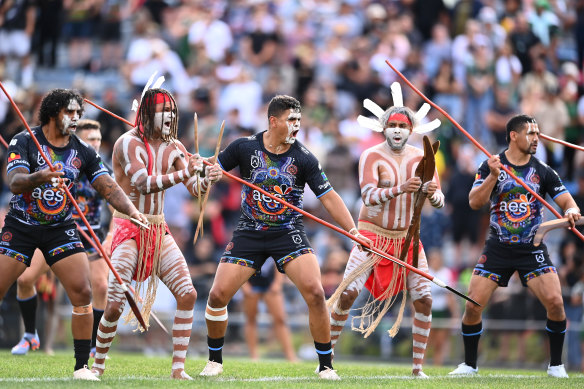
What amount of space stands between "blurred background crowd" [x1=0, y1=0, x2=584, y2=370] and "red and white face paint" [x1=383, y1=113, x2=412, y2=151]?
237 inches

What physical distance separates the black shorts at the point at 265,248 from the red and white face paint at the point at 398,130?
1.58 m

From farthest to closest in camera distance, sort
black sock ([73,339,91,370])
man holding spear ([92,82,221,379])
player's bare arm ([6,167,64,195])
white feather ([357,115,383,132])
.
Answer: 1. white feather ([357,115,383,132])
2. man holding spear ([92,82,221,379])
3. black sock ([73,339,91,370])
4. player's bare arm ([6,167,64,195])

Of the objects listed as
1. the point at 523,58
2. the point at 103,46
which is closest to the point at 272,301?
the point at 523,58

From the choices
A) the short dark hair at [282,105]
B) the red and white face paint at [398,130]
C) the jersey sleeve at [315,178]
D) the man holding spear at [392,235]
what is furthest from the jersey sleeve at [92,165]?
the red and white face paint at [398,130]

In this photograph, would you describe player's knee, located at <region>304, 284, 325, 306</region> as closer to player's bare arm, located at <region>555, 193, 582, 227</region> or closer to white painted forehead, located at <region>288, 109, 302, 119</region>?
white painted forehead, located at <region>288, 109, 302, 119</region>

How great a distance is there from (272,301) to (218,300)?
551 centimetres

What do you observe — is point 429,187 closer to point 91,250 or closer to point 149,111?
point 149,111

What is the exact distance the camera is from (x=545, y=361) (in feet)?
49.2

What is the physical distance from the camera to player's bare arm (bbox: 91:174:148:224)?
8945mm

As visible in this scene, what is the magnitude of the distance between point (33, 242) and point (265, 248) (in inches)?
85.9

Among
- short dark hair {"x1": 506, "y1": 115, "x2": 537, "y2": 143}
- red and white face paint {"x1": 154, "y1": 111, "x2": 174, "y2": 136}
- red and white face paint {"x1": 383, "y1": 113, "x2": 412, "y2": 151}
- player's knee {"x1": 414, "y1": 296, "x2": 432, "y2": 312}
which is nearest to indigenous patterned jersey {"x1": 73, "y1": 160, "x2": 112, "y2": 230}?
red and white face paint {"x1": 154, "y1": 111, "x2": 174, "y2": 136}

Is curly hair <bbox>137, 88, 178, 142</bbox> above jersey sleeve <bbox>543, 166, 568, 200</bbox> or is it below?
above

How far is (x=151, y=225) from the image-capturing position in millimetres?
9516

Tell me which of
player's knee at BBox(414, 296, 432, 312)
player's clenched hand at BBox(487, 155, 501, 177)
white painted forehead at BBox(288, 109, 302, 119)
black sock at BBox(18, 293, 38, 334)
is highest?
white painted forehead at BBox(288, 109, 302, 119)
